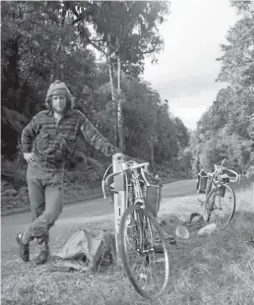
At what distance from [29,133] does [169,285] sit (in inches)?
52.9

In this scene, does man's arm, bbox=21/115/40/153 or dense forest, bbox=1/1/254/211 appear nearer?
man's arm, bbox=21/115/40/153

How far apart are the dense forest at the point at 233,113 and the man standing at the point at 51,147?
28.9 inches

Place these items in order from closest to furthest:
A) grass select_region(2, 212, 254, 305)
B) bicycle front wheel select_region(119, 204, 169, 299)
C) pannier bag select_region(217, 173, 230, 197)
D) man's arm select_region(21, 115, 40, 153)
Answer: grass select_region(2, 212, 254, 305) → bicycle front wheel select_region(119, 204, 169, 299) → man's arm select_region(21, 115, 40, 153) → pannier bag select_region(217, 173, 230, 197)

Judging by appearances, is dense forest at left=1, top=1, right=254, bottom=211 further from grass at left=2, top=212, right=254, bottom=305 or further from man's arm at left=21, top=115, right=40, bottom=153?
grass at left=2, top=212, right=254, bottom=305

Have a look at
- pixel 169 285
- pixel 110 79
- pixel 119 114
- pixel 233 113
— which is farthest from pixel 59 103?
pixel 169 285

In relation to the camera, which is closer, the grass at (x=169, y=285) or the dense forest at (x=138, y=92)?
the grass at (x=169, y=285)

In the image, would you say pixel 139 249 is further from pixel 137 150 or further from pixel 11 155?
pixel 11 155

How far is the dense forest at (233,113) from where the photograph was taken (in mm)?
3277

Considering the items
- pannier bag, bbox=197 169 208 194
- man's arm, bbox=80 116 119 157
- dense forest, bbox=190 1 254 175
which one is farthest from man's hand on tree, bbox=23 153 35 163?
pannier bag, bbox=197 169 208 194

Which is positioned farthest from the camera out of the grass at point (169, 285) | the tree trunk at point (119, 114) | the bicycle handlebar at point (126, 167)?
the tree trunk at point (119, 114)

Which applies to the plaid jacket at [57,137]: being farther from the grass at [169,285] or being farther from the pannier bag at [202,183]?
the pannier bag at [202,183]

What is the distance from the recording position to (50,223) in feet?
10.3

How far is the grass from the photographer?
2559 mm

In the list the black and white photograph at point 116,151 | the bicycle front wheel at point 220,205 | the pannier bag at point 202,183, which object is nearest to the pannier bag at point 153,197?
the black and white photograph at point 116,151
